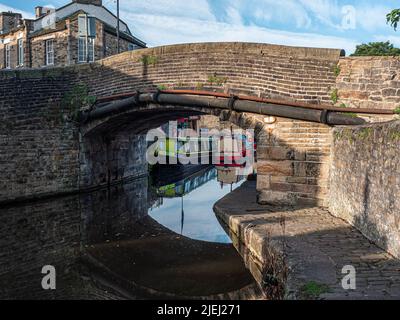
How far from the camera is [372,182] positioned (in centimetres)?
612

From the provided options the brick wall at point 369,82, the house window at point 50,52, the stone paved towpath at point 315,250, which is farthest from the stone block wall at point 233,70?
the house window at point 50,52

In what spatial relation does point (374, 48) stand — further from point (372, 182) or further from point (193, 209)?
point (372, 182)

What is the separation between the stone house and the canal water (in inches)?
441

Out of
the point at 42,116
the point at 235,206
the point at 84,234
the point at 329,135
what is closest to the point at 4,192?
the point at 42,116

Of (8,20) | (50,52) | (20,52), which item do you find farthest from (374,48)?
(8,20)

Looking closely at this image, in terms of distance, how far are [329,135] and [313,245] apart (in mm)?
4164

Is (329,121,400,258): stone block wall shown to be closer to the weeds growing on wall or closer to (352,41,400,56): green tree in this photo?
→ the weeds growing on wall

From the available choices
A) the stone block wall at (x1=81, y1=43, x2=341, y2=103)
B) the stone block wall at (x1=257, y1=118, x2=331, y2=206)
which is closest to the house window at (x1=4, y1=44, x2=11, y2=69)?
the stone block wall at (x1=81, y1=43, x2=341, y2=103)

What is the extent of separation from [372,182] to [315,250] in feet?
4.56

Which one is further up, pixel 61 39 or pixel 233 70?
pixel 61 39

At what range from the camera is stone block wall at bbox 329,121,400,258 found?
5.27m

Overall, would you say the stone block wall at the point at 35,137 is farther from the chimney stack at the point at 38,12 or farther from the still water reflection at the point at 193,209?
the chimney stack at the point at 38,12

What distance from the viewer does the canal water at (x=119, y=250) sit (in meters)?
6.81

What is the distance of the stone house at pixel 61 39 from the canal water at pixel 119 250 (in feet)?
36.8
